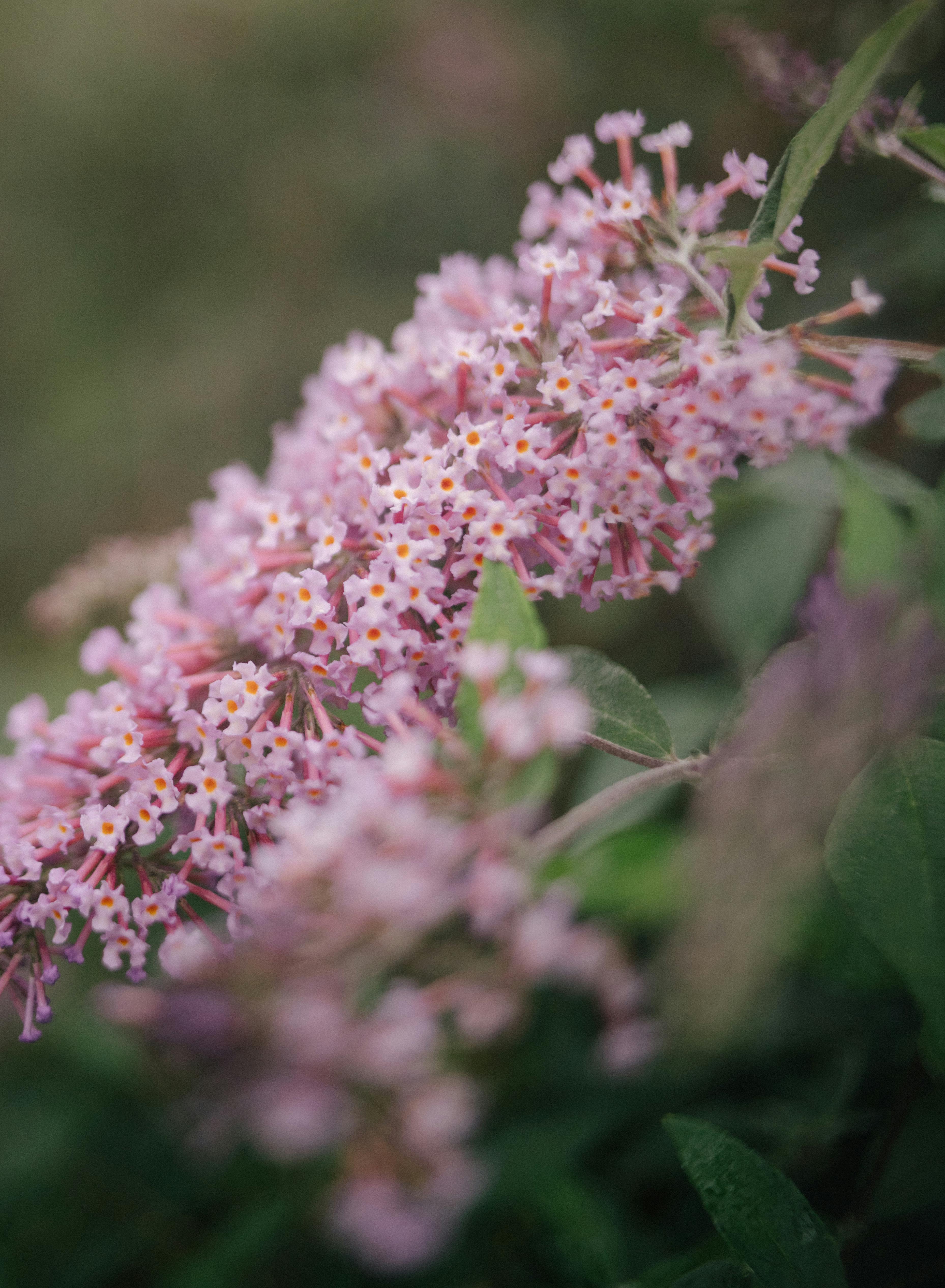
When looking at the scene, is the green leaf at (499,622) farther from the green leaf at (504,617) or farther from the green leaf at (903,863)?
the green leaf at (903,863)

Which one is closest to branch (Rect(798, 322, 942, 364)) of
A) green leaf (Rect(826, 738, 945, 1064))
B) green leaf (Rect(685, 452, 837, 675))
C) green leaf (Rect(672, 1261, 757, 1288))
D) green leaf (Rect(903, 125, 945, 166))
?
green leaf (Rect(903, 125, 945, 166))

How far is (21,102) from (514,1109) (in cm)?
315

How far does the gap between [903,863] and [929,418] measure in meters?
0.37

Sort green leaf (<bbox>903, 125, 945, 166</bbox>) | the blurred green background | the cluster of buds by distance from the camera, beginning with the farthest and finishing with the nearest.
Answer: the blurred green background < green leaf (<bbox>903, 125, 945, 166</bbox>) < the cluster of buds

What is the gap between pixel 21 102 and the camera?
2709mm

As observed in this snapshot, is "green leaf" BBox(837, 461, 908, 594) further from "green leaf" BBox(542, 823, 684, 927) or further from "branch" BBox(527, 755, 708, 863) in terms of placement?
"green leaf" BBox(542, 823, 684, 927)

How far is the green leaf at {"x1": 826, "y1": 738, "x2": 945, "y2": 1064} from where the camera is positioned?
22.4 inches

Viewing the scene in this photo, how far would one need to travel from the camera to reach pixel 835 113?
0.67 m

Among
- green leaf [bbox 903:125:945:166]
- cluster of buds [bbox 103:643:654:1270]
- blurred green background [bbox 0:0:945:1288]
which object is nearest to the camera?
cluster of buds [bbox 103:643:654:1270]

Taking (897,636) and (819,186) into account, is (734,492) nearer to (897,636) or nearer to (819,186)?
(819,186)

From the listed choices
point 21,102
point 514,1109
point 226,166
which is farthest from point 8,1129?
point 21,102

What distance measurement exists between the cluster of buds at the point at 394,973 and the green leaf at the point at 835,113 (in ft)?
1.47

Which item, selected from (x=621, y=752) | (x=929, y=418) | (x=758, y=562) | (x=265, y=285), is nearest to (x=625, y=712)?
(x=621, y=752)

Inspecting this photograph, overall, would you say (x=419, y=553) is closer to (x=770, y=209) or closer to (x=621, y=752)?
(x=621, y=752)
